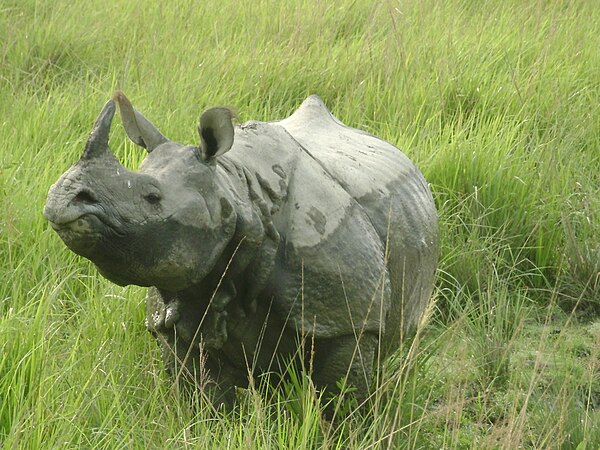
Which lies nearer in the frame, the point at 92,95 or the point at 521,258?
the point at 521,258

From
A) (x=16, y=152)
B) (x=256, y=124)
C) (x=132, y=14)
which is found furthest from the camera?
(x=132, y=14)

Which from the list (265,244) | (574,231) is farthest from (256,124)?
(574,231)

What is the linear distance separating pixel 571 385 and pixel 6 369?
1.93 metres

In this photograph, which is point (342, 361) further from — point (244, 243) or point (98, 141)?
point (98, 141)

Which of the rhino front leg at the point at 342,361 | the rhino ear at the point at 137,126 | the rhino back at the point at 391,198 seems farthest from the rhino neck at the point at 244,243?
the rhino back at the point at 391,198

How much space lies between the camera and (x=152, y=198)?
98.7 inches

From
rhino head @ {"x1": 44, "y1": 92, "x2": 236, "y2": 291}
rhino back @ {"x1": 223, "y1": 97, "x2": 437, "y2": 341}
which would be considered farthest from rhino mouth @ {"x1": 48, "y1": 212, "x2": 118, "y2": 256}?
rhino back @ {"x1": 223, "y1": 97, "x2": 437, "y2": 341}

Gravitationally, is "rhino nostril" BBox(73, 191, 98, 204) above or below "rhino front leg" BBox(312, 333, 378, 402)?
above

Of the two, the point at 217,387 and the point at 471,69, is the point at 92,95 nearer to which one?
the point at 471,69

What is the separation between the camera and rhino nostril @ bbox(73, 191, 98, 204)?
237 centimetres

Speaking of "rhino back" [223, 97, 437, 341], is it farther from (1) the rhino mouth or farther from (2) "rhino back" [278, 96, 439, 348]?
(1) the rhino mouth

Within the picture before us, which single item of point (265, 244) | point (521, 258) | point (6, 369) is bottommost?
point (521, 258)

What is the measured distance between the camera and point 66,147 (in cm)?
483

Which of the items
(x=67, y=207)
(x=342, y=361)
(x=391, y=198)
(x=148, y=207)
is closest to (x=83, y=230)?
(x=67, y=207)
